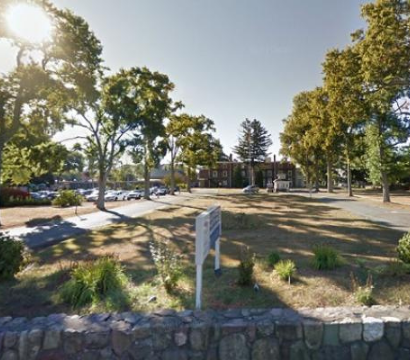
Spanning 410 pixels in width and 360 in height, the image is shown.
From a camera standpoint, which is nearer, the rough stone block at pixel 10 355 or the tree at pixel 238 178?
the rough stone block at pixel 10 355

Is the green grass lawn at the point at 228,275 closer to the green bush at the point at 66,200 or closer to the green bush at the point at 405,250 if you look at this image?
the green bush at the point at 405,250

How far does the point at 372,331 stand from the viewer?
3.27 m

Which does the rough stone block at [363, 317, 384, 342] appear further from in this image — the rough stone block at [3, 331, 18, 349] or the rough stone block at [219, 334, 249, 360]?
the rough stone block at [3, 331, 18, 349]

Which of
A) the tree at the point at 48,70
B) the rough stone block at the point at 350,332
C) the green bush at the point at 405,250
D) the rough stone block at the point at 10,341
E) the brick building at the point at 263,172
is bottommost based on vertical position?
the rough stone block at the point at 10,341

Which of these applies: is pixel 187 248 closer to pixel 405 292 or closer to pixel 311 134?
pixel 405 292

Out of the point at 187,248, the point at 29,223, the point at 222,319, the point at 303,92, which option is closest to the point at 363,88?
the point at 187,248

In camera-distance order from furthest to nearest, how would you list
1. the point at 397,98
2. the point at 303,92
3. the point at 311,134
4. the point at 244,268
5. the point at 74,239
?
the point at 303,92 < the point at 311,134 < the point at 397,98 < the point at 74,239 < the point at 244,268

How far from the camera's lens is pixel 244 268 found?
5.26 meters

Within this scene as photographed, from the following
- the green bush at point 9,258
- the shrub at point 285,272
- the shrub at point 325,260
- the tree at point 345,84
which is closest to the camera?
the shrub at point 285,272

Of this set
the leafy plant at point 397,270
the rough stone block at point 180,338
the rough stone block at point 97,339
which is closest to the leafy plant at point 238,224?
the leafy plant at point 397,270

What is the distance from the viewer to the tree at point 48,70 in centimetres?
1458

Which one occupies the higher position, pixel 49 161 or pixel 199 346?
pixel 49 161

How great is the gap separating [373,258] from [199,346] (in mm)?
5633

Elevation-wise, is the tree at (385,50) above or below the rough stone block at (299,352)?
above
